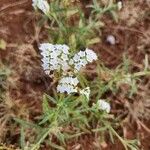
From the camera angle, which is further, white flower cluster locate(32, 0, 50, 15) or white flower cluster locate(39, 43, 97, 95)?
white flower cluster locate(32, 0, 50, 15)

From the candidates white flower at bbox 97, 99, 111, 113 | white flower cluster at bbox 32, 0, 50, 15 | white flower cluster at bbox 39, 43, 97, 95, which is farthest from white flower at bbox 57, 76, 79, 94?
white flower cluster at bbox 32, 0, 50, 15

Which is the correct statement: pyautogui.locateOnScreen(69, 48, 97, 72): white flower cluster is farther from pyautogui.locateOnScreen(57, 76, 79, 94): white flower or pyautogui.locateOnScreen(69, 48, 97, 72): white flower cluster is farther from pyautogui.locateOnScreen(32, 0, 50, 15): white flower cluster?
pyautogui.locateOnScreen(32, 0, 50, 15): white flower cluster

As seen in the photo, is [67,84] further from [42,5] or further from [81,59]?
[42,5]

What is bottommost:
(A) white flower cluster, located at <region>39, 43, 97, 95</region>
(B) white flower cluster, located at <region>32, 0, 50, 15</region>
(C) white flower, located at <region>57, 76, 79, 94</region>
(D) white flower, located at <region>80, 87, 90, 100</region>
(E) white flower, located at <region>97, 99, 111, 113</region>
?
(E) white flower, located at <region>97, 99, 111, 113</region>

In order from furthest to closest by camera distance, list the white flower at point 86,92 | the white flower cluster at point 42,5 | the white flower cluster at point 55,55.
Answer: the white flower cluster at point 42,5, the white flower at point 86,92, the white flower cluster at point 55,55

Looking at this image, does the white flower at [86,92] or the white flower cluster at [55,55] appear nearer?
the white flower cluster at [55,55]

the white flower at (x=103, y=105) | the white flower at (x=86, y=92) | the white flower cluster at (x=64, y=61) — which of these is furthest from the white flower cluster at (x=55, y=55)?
the white flower at (x=103, y=105)

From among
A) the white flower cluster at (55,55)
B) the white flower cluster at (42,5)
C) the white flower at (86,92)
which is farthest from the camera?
the white flower cluster at (42,5)

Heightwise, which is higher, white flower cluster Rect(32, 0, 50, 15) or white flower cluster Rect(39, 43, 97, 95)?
white flower cluster Rect(32, 0, 50, 15)

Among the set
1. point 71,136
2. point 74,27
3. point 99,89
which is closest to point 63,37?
Answer: point 74,27

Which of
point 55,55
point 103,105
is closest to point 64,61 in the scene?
point 55,55

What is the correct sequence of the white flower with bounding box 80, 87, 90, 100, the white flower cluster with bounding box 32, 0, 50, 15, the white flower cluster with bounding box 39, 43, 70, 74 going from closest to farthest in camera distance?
1. the white flower cluster with bounding box 39, 43, 70, 74
2. the white flower with bounding box 80, 87, 90, 100
3. the white flower cluster with bounding box 32, 0, 50, 15

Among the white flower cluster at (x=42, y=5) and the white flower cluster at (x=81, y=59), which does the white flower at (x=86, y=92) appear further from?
the white flower cluster at (x=42, y=5)

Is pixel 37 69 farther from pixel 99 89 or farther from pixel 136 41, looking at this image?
pixel 136 41
